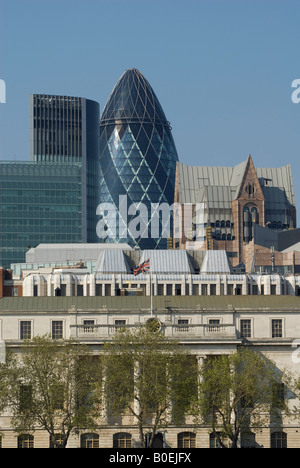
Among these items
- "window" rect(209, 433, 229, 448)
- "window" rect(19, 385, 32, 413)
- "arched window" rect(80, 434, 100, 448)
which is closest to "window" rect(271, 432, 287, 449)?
"window" rect(209, 433, 229, 448)

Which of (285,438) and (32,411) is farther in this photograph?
(285,438)

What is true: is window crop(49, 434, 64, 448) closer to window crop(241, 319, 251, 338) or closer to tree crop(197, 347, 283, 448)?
tree crop(197, 347, 283, 448)

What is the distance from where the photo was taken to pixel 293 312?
19812 centimetres

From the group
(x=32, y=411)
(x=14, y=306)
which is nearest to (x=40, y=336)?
(x=14, y=306)

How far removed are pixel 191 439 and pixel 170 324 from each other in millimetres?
15946

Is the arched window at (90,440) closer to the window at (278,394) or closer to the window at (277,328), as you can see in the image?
the window at (278,394)

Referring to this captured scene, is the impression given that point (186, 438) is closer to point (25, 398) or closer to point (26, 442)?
point (26, 442)

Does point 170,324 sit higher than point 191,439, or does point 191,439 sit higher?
point 170,324

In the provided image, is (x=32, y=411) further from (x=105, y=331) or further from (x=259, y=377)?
(x=259, y=377)

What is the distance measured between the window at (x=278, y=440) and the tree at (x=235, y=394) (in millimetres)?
3168

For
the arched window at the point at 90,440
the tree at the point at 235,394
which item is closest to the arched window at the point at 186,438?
the tree at the point at 235,394

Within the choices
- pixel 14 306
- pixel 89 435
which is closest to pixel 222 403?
pixel 89 435

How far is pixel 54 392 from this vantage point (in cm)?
17462

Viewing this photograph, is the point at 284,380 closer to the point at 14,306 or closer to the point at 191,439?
the point at 191,439
